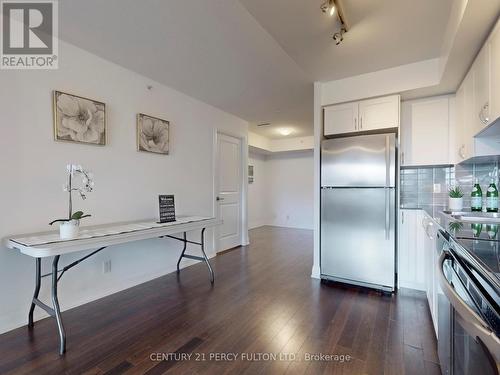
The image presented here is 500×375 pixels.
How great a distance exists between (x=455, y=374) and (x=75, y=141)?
10.1 ft

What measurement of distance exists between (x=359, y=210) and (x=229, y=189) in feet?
7.92

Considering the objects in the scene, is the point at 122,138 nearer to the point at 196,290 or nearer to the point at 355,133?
the point at 196,290

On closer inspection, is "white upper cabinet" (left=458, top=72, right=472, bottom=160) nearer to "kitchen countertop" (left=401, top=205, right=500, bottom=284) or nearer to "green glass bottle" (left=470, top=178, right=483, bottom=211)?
"green glass bottle" (left=470, top=178, right=483, bottom=211)

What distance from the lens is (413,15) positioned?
1.95 metres

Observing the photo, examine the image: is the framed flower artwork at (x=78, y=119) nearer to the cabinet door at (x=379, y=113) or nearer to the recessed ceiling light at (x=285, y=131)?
the cabinet door at (x=379, y=113)

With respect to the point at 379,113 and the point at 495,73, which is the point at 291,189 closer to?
the point at 379,113

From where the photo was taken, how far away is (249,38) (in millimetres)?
2262

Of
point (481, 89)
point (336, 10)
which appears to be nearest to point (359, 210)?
point (481, 89)

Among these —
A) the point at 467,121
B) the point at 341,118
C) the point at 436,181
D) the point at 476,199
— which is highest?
the point at 341,118

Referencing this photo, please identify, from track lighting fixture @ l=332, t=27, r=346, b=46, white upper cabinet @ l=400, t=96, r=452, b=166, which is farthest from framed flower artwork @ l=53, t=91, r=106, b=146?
white upper cabinet @ l=400, t=96, r=452, b=166

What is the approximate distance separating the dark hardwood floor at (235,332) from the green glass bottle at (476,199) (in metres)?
1.04

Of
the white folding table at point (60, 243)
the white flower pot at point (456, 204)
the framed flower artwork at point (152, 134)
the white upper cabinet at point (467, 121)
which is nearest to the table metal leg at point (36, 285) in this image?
the white folding table at point (60, 243)

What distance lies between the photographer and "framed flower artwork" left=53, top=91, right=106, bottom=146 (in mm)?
2248

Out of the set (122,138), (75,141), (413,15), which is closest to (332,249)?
(413,15)
